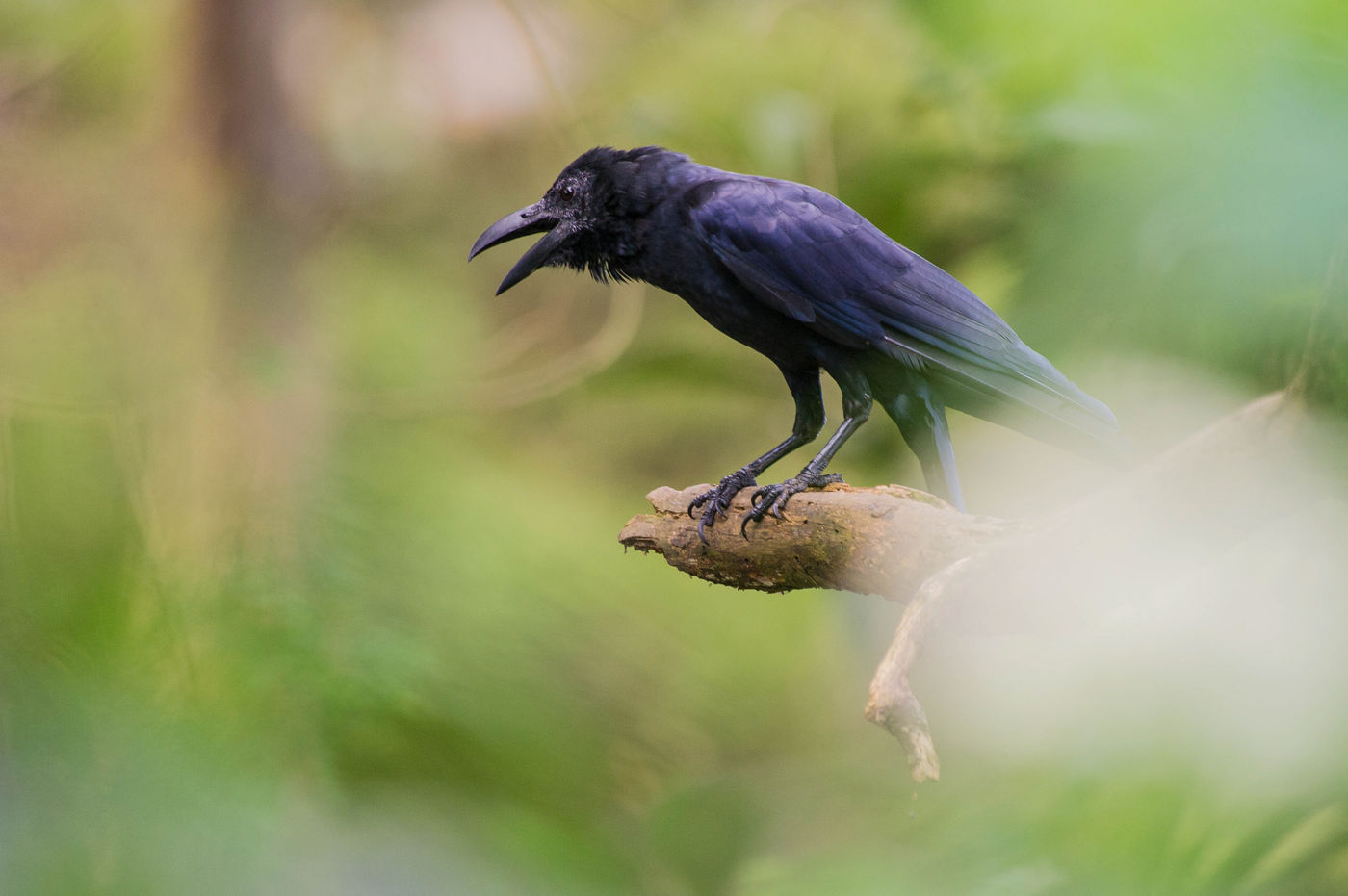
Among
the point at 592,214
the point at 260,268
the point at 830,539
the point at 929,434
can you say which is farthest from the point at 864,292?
the point at 260,268

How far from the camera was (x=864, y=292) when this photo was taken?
1683 millimetres

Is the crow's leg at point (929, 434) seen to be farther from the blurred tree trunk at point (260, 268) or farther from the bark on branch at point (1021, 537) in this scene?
the blurred tree trunk at point (260, 268)

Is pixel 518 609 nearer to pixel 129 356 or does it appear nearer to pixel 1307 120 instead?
pixel 129 356

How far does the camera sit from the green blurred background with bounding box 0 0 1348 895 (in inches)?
103

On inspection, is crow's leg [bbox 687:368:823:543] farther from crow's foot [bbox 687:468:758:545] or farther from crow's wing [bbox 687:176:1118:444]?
crow's wing [bbox 687:176:1118:444]

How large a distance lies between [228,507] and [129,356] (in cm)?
58

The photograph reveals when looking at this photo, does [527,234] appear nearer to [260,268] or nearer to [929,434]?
[929,434]

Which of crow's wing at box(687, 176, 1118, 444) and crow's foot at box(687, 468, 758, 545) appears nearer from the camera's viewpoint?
crow's wing at box(687, 176, 1118, 444)

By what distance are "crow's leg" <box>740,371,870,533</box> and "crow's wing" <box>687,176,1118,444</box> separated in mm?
87

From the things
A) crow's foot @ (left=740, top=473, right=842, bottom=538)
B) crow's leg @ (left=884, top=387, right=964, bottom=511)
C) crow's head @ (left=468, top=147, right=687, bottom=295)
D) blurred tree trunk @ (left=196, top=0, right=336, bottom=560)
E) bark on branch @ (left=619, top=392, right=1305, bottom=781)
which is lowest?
bark on branch @ (left=619, top=392, right=1305, bottom=781)

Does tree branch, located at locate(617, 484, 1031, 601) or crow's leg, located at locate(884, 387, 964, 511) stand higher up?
crow's leg, located at locate(884, 387, 964, 511)

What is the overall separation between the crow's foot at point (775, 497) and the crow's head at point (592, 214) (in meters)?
0.48

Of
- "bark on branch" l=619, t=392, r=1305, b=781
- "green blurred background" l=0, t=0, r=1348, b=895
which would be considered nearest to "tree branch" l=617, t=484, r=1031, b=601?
"bark on branch" l=619, t=392, r=1305, b=781

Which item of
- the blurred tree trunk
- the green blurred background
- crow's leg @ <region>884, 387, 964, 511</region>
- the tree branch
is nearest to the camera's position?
the tree branch
